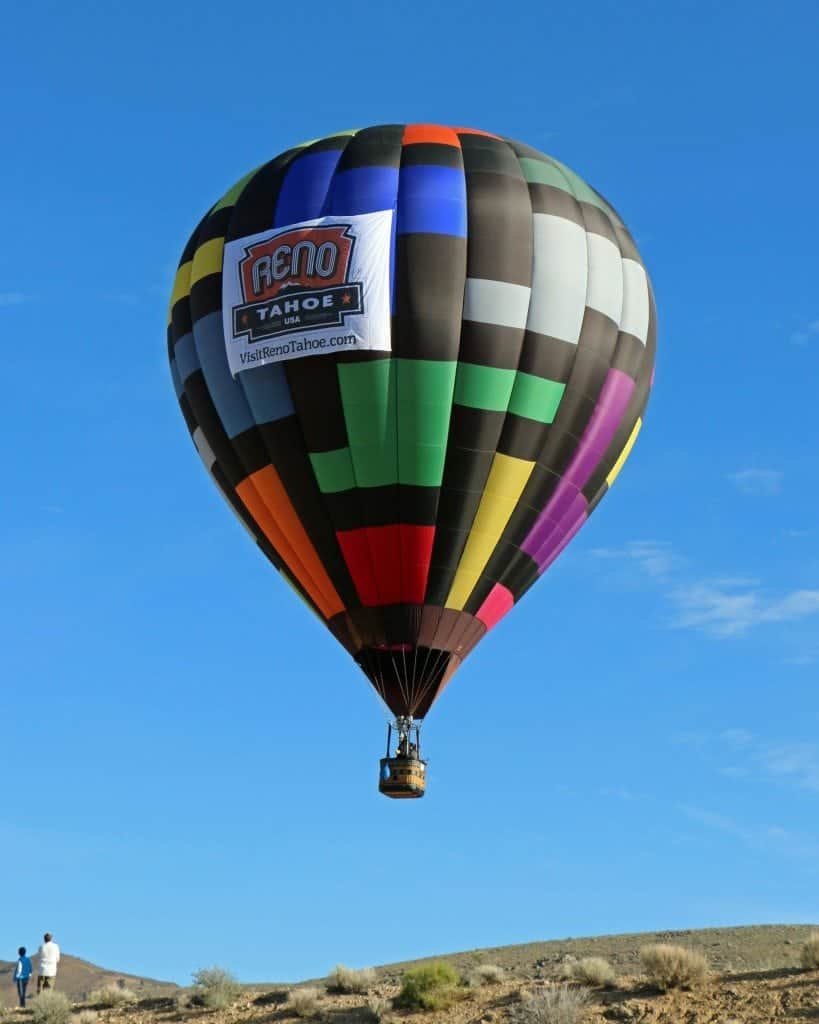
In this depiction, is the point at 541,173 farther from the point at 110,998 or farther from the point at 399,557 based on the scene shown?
the point at 110,998

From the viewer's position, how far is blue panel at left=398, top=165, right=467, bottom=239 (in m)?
33.2

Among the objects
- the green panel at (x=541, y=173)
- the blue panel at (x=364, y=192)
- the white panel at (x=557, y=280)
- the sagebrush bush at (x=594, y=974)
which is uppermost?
the green panel at (x=541, y=173)

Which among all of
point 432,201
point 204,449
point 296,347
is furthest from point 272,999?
point 432,201

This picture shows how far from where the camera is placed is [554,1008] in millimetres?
26938

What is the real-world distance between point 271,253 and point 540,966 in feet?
48.3

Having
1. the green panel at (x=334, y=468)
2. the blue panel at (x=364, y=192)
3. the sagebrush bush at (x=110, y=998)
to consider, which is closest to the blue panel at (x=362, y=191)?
the blue panel at (x=364, y=192)

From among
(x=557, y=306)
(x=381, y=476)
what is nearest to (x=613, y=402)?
(x=557, y=306)

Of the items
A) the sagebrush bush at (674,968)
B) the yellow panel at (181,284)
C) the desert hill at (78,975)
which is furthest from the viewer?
the desert hill at (78,975)

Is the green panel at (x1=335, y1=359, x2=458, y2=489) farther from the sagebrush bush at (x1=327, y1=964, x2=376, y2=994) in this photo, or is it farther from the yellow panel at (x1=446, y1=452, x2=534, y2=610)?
the sagebrush bush at (x1=327, y1=964, x2=376, y2=994)

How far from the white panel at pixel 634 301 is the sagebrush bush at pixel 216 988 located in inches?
557

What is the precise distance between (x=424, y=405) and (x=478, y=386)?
103 centimetres

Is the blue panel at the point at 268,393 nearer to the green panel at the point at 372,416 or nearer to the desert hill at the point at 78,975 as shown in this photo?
the green panel at the point at 372,416

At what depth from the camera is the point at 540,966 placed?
117 ft

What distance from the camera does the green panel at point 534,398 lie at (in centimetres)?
3300
